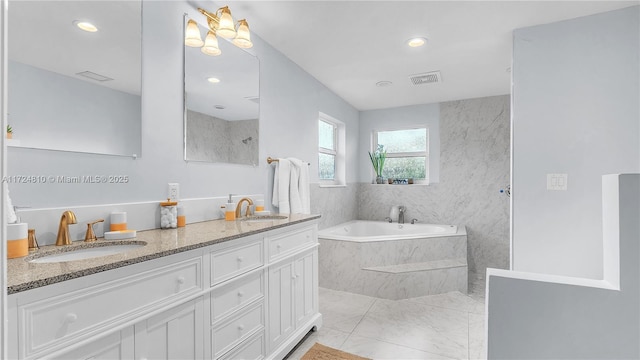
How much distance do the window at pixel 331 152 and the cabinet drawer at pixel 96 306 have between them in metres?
2.98

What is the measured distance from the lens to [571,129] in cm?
222

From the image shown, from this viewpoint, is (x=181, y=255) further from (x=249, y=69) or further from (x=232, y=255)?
(x=249, y=69)

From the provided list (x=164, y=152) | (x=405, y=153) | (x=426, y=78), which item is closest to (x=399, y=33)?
(x=426, y=78)

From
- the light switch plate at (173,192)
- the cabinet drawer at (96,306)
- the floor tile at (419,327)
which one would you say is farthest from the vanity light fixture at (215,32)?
the floor tile at (419,327)

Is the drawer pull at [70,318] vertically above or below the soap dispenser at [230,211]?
below

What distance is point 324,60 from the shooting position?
2986mm

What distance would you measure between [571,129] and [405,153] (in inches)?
102

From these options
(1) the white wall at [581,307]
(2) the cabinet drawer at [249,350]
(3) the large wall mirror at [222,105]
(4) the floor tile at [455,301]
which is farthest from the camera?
(4) the floor tile at [455,301]

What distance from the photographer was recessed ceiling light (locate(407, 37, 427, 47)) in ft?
8.30

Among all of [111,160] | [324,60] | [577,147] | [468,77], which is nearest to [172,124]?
[111,160]

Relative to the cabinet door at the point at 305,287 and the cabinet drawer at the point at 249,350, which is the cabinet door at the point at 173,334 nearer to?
the cabinet drawer at the point at 249,350

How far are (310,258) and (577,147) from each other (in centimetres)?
202

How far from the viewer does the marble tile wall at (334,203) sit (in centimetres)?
356

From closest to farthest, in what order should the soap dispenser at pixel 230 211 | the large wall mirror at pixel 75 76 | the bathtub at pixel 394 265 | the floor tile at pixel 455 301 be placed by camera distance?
the large wall mirror at pixel 75 76 → the soap dispenser at pixel 230 211 → the floor tile at pixel 455 301 → the bathtub at pixel 394 265
